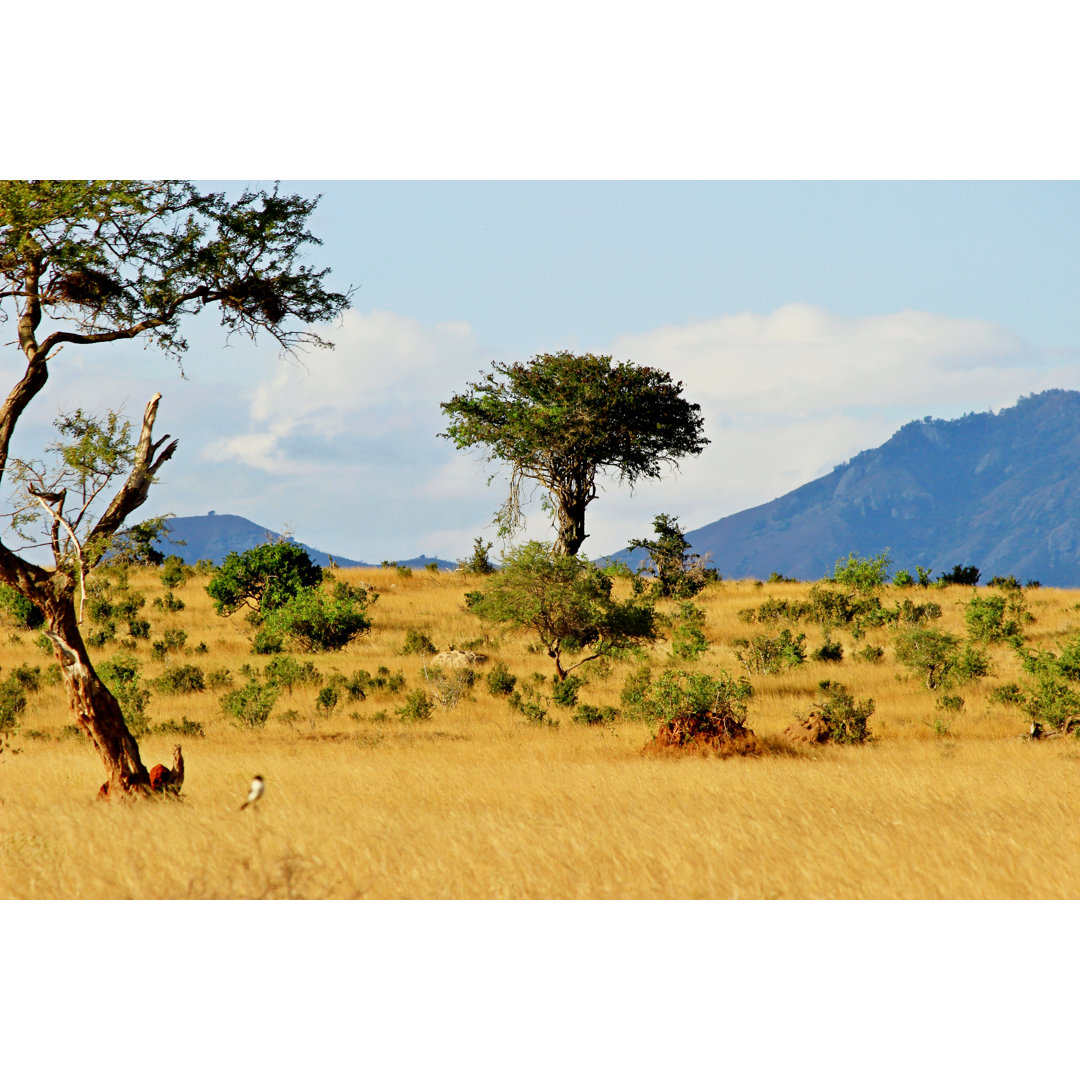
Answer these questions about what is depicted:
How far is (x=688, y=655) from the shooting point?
26172 millimetres

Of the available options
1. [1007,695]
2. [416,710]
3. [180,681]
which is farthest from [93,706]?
[1007,695]

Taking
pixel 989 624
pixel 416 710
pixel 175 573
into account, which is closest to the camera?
Result: pixel 416 710

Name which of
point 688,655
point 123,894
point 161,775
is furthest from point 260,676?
point 123,894

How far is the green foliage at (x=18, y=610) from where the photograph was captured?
32281 millimetres

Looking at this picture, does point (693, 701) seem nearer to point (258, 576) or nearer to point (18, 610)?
point (258, 576)

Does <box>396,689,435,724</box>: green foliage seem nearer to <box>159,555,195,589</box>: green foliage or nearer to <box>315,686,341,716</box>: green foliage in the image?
<box>315,686,341,716</box>: green foliage

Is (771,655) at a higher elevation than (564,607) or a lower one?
lower

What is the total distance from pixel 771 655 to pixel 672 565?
17.0 meters

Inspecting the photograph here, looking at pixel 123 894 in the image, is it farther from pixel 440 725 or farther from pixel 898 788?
pixel 440 725

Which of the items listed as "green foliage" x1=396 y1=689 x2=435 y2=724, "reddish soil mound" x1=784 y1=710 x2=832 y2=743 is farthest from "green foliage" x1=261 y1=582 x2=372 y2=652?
"reddish soil mound" x1=784 y1=710 x2=832 y2=743

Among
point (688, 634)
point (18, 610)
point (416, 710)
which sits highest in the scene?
point (18, 610)

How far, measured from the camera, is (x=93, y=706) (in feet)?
37.4

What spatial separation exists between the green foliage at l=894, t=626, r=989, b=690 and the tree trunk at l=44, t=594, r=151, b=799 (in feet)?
59.3
